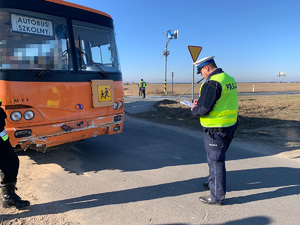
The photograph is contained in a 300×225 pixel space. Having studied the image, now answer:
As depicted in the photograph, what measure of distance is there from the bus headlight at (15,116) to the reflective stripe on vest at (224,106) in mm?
2948

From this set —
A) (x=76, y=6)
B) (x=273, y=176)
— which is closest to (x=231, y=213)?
(x=273, y=176)

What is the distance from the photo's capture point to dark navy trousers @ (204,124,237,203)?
3096mm

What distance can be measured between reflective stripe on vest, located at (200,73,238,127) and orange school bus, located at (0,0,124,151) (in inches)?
98.4

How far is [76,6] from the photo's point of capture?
4480 mm

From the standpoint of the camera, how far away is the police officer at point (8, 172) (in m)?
2.93

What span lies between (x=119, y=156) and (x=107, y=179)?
1232mm

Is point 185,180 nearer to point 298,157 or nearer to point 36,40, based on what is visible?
point 298,157

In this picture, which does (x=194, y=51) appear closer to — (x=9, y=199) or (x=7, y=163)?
(x=7, y=163)

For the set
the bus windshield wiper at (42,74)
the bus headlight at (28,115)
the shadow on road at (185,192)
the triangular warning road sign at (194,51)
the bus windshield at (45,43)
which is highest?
the triangular warning road sign at (194,51)

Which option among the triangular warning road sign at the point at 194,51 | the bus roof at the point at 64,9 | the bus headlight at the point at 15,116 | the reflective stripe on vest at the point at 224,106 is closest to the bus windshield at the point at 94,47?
the bus roof at the point at 64,9

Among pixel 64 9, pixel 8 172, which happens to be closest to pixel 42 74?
pixel 64 9

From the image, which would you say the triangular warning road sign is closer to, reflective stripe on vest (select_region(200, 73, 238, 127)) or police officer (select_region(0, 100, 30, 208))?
reflective stripe on vest (select_region(200, 73, 238, 127))

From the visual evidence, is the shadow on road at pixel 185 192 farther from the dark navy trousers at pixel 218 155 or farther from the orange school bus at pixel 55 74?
the orange school bus at pixel 55 74

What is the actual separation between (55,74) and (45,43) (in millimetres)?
598
